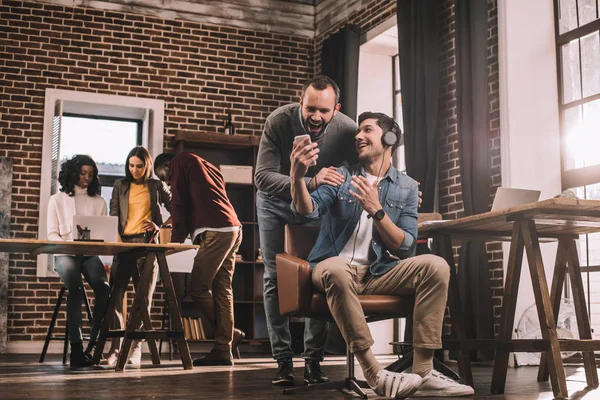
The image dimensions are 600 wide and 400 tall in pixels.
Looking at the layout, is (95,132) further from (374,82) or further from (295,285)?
(295,285)

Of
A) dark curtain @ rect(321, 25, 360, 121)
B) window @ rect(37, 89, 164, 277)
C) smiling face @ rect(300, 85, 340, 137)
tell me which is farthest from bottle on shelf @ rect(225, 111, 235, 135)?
smiling face @ rect(300, 85, 340, 137)

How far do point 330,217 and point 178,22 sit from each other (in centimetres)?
538

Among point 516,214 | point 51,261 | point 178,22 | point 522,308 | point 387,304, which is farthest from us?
point 178,22

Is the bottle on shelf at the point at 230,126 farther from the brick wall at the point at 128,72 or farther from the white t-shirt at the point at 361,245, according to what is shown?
the white t-shirt at the point at 361,245

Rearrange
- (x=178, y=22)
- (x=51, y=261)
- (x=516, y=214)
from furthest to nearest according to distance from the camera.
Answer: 1. (x=178, y=22)
2. (x=51, y=261)
3. (x=516, y=214)

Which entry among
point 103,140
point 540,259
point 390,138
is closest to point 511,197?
point 540,259

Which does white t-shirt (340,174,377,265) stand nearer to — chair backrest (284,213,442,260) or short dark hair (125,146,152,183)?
chair backrest (284,213,442,260)

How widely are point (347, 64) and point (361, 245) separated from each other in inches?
183

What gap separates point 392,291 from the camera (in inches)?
123

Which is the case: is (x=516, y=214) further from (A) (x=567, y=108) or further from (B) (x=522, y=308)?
(A) (x=567, y=108)

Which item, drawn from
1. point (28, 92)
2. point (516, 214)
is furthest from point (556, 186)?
point (28, 92)

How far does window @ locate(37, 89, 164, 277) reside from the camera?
7434 millimetres

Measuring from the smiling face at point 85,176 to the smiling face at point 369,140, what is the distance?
9.31 ft

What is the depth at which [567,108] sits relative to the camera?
5.82 m
